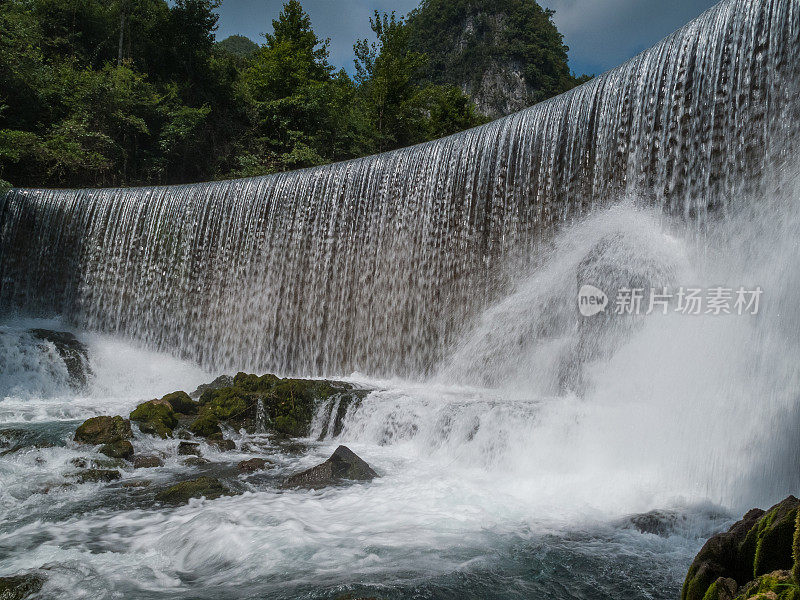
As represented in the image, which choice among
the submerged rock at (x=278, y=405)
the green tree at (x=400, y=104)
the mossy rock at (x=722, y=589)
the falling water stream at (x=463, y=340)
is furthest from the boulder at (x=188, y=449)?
the green tree at (x=400, y=104)

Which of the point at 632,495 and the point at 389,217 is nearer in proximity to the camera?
the point at 632,495

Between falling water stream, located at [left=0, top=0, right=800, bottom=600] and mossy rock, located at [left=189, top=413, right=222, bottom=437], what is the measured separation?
550 mm

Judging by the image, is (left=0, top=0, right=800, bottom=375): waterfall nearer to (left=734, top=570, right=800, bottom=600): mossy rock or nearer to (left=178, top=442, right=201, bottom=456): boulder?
(left=178, top=442, right=201, bottom=456): boulder

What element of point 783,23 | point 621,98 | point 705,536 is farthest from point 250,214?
point 705,536

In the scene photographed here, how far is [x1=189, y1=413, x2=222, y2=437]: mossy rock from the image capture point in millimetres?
8102

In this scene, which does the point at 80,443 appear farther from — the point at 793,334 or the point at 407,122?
the point at 407,122

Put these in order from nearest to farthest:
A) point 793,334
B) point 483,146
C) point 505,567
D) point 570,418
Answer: point 505,567 → point 793,334 → point 570,418 → point 483,146

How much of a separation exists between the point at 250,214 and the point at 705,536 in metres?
11.5

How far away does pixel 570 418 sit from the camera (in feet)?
21.6

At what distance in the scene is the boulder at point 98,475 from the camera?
612 cm

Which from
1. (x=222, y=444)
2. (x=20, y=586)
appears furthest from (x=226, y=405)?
(x=20, y=586)

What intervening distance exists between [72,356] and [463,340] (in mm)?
7989

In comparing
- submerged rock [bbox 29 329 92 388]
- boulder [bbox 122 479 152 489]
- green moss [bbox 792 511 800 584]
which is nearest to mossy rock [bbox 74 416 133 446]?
boulder [bbox 122 479 152 489]

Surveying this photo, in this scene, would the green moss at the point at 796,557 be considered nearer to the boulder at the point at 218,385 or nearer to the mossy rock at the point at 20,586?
the mossy rock at the point at 20,586
